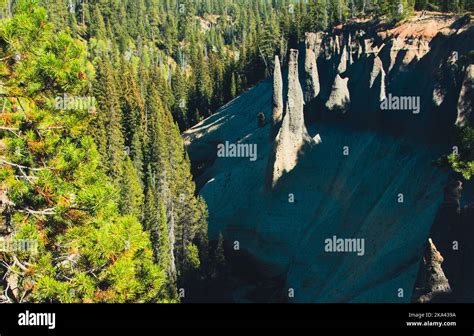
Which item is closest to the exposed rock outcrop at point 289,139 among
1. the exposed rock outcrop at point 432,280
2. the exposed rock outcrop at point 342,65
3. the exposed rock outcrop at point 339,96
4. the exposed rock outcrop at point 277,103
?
the exposed rock outcrop at point 277,103

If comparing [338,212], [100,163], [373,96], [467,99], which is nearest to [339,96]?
[373,96]

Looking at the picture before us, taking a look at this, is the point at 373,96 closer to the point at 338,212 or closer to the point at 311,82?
the point at 311,82

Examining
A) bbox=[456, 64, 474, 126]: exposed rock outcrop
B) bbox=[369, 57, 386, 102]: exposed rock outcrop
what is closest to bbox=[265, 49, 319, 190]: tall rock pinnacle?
bbox=[369, 57, 386, 102]: exposed rock outcrop

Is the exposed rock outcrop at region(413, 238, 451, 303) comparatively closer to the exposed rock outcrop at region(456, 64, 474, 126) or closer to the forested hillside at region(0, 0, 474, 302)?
the exposed rock outcrop at region(456, 64, 474, 126)

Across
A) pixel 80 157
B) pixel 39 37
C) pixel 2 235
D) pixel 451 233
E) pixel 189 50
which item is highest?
pixel 189 50
